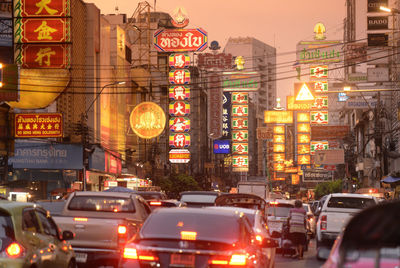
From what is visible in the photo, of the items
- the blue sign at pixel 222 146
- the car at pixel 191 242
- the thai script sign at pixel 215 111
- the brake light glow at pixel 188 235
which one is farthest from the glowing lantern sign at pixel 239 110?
the brake light glow at pixel 188 235

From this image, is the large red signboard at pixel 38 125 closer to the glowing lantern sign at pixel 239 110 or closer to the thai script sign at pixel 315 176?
the thai script sign at pixel 315 176

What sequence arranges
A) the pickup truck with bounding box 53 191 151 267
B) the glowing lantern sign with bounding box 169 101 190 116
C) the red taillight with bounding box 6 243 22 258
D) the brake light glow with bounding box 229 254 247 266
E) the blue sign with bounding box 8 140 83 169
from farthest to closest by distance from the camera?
the glowing lantern sign with bounding box 169 101 190 116 → the blue sign with bounding box 8 140 83 169 → the pickup truck with bounding box 53 191 151 267 → the red taillight with bounding box 6 243 22 258 → the brake light glow with bounding box 229 254 247 266

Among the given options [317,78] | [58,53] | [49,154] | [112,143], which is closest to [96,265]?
[58,53]

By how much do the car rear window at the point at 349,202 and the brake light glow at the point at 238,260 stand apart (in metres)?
14.8

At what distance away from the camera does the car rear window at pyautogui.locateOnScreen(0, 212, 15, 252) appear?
10.5m

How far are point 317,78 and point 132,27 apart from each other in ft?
74.1

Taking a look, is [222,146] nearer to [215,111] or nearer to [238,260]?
[215,111]

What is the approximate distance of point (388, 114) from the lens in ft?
234

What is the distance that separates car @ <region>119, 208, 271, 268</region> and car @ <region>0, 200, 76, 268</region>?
143cm

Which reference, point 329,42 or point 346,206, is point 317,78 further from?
point 346,206

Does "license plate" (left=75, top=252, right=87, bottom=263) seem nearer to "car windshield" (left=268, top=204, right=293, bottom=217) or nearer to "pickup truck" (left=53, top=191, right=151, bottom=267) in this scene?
"pickup truck" (left=53, top=191, right=151, bottom=267)

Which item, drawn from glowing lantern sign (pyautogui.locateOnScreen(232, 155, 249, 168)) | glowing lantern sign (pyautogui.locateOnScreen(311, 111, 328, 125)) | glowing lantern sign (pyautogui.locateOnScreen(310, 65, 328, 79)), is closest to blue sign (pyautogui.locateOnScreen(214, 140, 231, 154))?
glowing lantern sign (pyautogui.locateOnScreen(232, 155, 249, 168))

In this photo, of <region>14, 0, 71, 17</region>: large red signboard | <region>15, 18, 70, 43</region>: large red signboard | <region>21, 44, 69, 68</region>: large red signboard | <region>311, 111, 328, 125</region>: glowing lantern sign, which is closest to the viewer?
<region>15, 18, 70, 43</region>: large red signboard

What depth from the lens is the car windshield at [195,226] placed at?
10.1 metres
